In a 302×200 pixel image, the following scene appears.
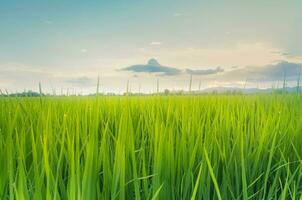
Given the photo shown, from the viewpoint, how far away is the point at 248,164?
1089 mm

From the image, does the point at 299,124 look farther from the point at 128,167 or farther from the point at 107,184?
the point at 107,184

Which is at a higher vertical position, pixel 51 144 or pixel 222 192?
pixel 51 144

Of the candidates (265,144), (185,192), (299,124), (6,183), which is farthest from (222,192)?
(299,124)

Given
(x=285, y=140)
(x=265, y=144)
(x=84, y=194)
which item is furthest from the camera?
(x=285, y=140)

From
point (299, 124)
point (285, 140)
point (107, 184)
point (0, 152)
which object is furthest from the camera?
point (299, 124)

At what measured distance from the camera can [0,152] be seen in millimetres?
1007

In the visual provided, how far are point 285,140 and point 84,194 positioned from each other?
0.96 m

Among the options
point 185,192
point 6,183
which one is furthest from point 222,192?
point 6,183

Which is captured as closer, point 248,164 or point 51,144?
point 51,144

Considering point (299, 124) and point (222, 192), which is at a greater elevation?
point (299, 124)

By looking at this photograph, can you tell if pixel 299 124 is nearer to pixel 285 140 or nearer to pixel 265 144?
pixel 285 140

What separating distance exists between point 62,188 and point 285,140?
92 centimetres

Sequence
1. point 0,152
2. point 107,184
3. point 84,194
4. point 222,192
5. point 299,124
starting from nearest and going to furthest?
point 84,194, point 107,184, point 222,192, point 0,152, point 299,124

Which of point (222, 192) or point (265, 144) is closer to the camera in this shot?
point (222, 192)
